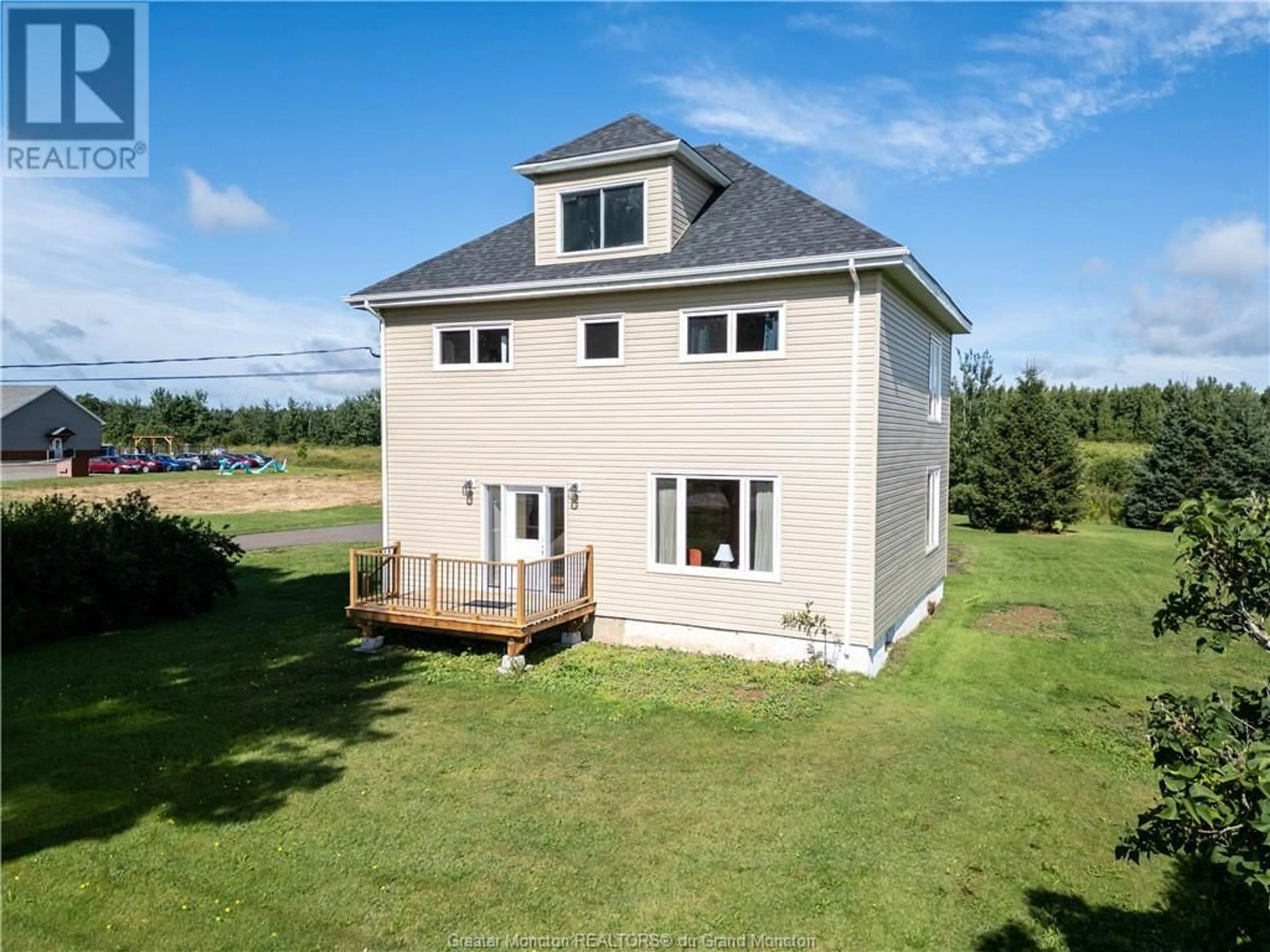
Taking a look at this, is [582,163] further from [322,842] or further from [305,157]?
[322,842]

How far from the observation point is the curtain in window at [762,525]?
34.9 ft

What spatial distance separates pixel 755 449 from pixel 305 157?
→ 11.4 m

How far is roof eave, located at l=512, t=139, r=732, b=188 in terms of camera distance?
1121 cm

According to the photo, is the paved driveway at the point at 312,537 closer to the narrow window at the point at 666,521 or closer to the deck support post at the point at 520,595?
the deck support post at the point at 520,595

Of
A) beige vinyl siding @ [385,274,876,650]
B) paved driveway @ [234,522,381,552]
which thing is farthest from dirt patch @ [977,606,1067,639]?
paved driveway @ [234,522,381,552]

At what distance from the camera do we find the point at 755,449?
35.1ft

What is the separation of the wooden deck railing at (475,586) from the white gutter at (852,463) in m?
3.93

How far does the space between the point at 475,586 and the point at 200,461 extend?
5544 centimetres

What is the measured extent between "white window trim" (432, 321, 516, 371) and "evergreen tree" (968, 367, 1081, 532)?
19856 mm

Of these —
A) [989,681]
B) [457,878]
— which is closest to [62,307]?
[457,878]

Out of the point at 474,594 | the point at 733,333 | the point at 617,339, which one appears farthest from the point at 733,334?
the point at 474,594

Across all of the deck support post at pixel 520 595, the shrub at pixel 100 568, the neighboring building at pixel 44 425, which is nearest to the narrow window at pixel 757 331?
the deck support post at pixel 520 595

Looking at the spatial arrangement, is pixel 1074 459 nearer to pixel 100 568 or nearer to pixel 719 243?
pixel 719 243

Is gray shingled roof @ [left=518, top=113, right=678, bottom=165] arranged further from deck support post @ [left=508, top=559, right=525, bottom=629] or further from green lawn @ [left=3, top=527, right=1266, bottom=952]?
green lawn @ [left=3, top=527, right=1266, bottom=952]
